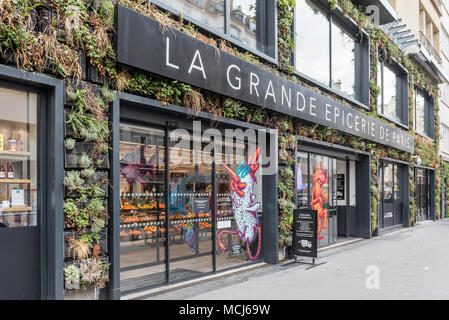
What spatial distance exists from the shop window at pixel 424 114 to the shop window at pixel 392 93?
2.57 m

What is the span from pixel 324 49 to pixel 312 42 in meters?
0.78

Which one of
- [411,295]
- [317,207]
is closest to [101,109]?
[411,295]

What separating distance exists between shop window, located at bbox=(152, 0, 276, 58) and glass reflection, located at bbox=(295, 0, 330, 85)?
121cm

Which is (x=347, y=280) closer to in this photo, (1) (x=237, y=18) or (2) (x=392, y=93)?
(1) (x=237, y=18)

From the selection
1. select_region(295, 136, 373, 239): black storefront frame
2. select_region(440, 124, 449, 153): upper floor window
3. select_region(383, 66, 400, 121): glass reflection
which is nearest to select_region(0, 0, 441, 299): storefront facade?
select_region(295, 136, 373, 239): black storefront frame

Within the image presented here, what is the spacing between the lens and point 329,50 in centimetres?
1188

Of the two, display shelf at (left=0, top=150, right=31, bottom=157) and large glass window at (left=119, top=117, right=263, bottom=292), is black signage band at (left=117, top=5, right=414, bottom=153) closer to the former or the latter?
large glass window at (left=119, top=117, right=263, bottom=292)

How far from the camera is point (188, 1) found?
7.19 m

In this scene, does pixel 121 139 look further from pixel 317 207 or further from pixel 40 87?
pixel 317 207

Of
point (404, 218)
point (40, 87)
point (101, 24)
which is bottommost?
point (404, 218)

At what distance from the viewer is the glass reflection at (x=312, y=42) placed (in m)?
10.4

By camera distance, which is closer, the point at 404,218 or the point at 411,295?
the point at 411,295
